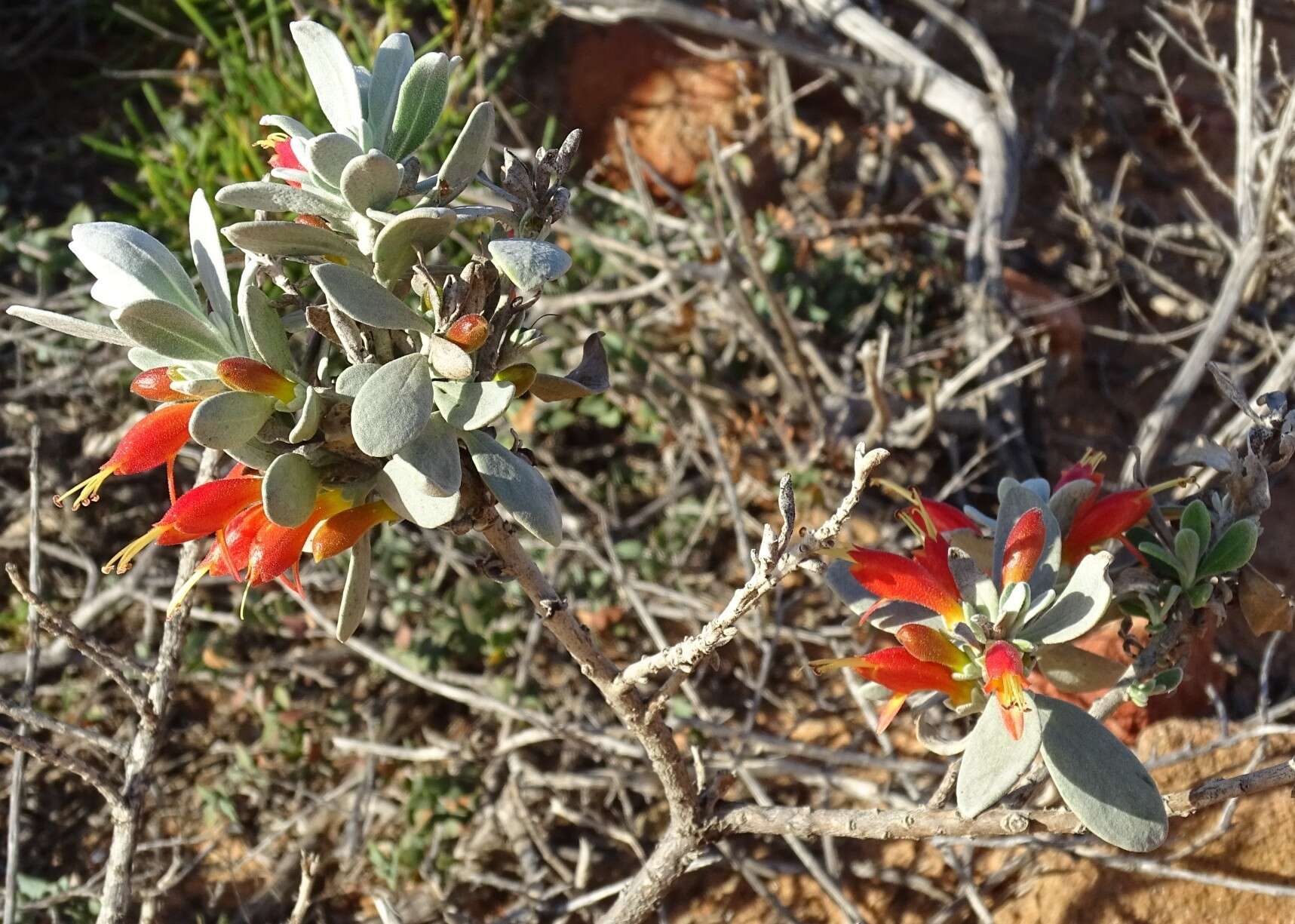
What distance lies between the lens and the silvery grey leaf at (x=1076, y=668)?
106 centimetres

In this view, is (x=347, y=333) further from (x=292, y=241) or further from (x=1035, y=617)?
(x=1035, y=617)

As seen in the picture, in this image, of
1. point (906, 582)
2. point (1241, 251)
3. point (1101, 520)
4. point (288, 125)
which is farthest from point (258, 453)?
point (1241, 251)

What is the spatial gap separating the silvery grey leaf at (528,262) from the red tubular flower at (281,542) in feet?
0.86

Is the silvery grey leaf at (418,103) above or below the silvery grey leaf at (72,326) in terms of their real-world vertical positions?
above

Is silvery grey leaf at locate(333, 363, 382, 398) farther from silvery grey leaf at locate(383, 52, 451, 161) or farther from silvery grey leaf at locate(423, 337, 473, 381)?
silvery grey leaf at locate(383, 52, 451, 161)

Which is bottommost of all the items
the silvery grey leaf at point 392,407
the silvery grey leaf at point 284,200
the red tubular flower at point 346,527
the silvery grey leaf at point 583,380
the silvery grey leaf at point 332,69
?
the red tubular flower at point 346,527

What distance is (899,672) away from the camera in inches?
38.3

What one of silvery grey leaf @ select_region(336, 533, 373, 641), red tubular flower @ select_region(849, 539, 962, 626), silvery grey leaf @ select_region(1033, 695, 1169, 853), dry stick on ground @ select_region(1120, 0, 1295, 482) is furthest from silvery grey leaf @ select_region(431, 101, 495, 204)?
dry stick on ground @ select_region(1120, 0, 1295, 482)

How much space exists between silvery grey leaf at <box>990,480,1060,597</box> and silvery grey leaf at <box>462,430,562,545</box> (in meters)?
0.47

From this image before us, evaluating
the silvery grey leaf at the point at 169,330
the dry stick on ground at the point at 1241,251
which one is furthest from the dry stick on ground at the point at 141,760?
the dry stick on ground at the point at 1241,251

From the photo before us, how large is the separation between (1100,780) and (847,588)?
0.31 meters

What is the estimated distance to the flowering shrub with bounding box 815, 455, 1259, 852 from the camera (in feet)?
3.05

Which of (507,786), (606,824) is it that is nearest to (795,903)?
(606,824)

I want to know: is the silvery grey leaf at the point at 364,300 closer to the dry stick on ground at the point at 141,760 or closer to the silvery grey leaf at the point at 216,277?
the silvery grey leaf at the point at 216,277
